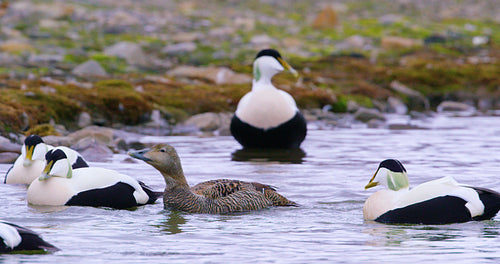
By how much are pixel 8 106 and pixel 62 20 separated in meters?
16.3

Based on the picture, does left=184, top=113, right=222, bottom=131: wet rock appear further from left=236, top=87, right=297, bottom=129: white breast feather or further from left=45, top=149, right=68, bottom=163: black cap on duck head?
left=45, top=149, right=68, bottom=163: black cap on duck head

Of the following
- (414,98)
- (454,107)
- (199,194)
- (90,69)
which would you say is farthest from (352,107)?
(199,194)

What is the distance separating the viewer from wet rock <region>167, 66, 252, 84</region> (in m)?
20.8

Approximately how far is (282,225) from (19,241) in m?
2.49

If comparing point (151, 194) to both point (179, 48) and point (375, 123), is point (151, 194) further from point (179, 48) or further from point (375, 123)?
point (179, 48)

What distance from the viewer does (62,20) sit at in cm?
3050

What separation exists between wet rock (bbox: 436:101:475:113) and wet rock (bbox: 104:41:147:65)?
7210 millimetres

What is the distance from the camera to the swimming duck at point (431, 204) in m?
8.48

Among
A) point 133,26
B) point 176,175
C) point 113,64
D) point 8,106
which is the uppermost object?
point 133,26

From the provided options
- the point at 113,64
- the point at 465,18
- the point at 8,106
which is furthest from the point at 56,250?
the point at 465,18

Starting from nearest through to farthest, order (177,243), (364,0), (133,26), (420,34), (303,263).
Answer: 1. (303,263)
2. (177,243)
3. (133,26)
4. (420,34)
5. (364,0)

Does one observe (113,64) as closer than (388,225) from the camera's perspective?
No

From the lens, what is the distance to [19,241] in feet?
23.1

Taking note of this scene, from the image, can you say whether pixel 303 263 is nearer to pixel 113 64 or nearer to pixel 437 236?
pixel 437 236
